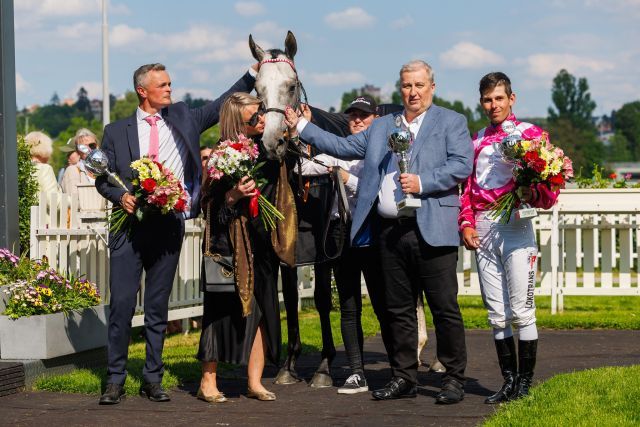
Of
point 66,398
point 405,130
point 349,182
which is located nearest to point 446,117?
point 405,130

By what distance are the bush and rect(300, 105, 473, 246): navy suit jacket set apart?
4584 millimetres

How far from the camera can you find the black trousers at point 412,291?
771 cm

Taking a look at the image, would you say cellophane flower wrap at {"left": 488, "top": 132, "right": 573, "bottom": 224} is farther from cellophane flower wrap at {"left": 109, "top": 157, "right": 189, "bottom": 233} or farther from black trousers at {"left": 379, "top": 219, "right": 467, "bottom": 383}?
cellophane flower wrap at {"left": 109, "top": 157, "right": 189, "bottom": 233}

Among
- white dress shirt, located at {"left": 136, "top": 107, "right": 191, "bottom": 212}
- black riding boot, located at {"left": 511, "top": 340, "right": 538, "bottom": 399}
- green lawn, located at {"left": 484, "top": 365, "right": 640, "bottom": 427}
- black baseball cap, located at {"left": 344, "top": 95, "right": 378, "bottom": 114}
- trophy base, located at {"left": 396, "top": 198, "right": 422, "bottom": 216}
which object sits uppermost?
black baseball cap, located at {"left": 344, "top": 95, "right": 378, "bottom": 114}

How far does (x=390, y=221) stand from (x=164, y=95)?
1.90 metres

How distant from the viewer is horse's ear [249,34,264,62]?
876cm

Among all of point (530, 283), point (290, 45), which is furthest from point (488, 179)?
point (290, 45)

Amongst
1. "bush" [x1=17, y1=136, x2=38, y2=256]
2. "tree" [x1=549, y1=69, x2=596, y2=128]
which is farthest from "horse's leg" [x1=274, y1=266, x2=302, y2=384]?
"tree" [x1=549, y1=69, x2=596, y2=128]

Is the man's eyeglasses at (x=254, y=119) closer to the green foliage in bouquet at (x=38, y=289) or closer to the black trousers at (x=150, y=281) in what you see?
the black trousers at (x=150, y=281)

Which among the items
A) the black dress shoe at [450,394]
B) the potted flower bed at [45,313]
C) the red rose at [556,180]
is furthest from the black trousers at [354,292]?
the potted flower bed at [45,313]

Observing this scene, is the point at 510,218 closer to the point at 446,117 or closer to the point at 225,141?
the point at 446,117

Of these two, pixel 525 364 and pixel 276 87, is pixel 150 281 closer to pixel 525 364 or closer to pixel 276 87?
pixel 276 87

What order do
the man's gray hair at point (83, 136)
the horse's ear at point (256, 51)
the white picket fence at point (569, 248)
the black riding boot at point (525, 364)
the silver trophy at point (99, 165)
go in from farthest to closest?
1. the white picket fence at point (569, 248)
2. the man's gray hair at point (83, 136)
3. the horse's ear at point (256, 51)
4. the silver trophy at point (99, 165)
5. the black riding boot at point (525, 364)

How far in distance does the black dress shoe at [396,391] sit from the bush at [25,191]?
5024 millimetres
